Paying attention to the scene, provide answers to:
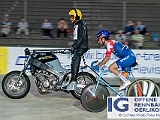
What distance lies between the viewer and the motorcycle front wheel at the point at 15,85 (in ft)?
31.1

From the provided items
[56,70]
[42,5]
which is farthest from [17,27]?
[56,70]

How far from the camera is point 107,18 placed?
61.3 ft

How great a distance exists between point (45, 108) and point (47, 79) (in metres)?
0.83

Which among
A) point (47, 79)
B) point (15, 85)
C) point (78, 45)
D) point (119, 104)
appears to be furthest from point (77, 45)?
point (119, 104)

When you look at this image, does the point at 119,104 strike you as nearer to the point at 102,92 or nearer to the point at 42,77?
the point at 102,92

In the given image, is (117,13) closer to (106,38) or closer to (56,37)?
(56,37)

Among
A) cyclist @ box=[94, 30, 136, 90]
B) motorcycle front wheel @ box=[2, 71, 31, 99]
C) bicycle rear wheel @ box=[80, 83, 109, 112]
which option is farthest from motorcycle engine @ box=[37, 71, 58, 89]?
cyclist @ box=[94, 30, 136, 90]

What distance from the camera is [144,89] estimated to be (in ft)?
26.5

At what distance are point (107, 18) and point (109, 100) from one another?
1142cm

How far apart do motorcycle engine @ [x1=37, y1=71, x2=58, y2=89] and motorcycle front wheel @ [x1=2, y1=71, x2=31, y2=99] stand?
0.33 metres

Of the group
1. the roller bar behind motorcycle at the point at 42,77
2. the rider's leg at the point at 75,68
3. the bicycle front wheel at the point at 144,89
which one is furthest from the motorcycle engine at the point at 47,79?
the bicycle front wheel at the point at 144,89

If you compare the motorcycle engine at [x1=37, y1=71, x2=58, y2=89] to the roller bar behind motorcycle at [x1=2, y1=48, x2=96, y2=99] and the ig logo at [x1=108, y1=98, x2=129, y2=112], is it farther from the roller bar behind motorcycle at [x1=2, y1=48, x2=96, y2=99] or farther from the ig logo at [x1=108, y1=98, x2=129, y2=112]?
the ig logo at [x1=108, y1=98, x2=129, y2=112]

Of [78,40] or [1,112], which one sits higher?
[78,40]

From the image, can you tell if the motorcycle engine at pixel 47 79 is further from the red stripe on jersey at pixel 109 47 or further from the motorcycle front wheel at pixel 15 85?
the red stripe on jersey at pixel 109 47
